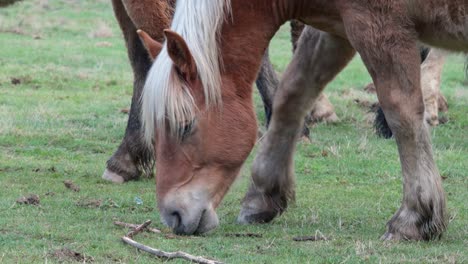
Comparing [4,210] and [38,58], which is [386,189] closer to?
[4,210]

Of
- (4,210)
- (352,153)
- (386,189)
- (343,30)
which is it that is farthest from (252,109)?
(352,153)

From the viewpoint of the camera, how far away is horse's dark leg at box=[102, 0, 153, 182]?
777 centimetres

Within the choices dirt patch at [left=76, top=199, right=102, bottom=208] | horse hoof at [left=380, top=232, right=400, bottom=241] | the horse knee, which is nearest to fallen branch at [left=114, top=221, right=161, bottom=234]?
dirt patch at [left=76, top=199, right=102, bottom=208]

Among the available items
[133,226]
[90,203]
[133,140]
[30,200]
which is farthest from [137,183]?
[133,226]

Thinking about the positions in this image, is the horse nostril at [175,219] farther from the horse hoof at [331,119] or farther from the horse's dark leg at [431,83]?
the horse's dark leg at [431,83]

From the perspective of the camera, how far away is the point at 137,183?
772 centimetres

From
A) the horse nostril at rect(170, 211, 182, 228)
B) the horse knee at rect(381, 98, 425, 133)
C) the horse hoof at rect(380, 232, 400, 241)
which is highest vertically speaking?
the horse knee at rect(381, 98, 425, 133)

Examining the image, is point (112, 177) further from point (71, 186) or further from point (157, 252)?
point (157, 252)

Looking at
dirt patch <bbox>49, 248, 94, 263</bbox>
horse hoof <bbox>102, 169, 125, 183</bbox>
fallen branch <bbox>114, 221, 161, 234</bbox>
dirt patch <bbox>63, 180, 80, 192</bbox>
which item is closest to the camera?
dirt patch <bbox>49, 248, 94, 263</bbox>

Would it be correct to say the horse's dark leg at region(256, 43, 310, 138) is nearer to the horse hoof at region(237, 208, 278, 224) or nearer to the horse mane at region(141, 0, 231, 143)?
the horse hoof at region(237, 208, 278, 224)

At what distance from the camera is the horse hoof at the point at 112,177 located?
7703 millimetres

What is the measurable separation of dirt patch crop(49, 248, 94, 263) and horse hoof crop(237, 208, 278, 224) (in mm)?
1552

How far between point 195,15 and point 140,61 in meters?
2.72

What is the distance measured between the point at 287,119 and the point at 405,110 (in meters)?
1.09
